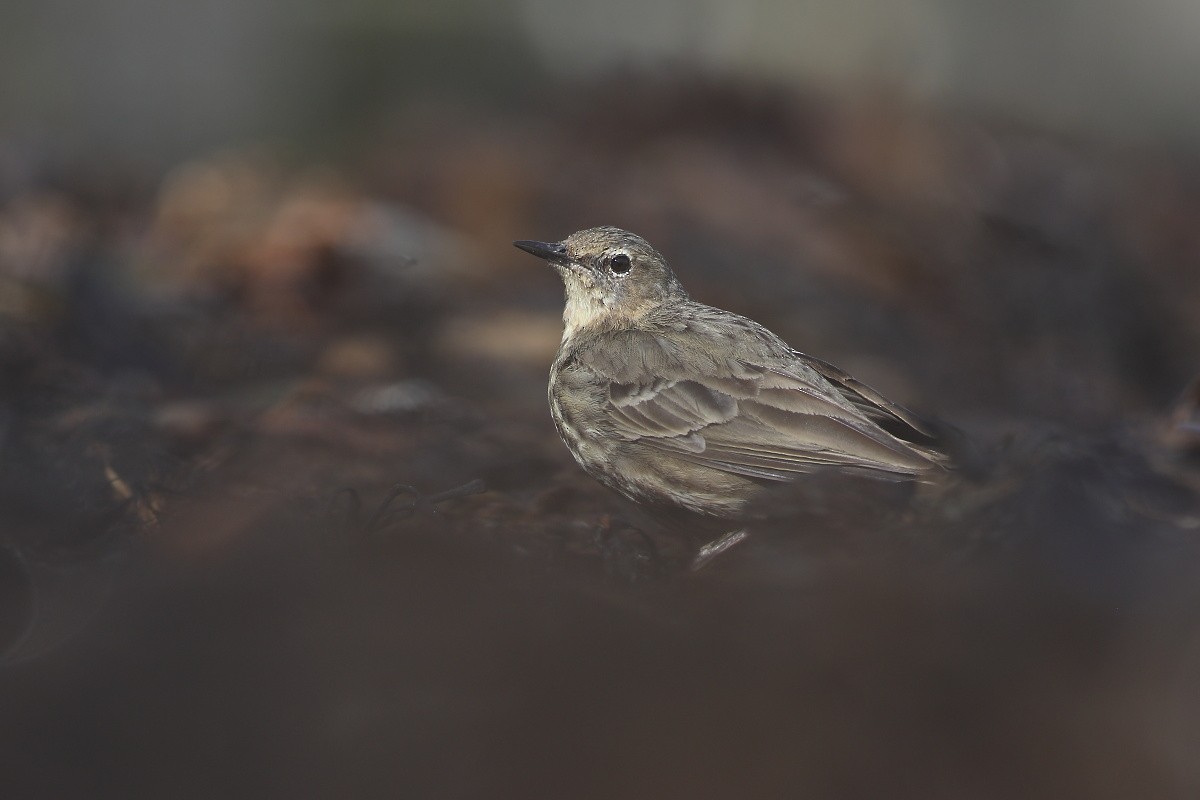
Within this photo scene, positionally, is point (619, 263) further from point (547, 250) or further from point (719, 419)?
point (719, 419)

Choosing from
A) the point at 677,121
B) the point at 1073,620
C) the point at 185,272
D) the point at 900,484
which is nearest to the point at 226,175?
the point at 185,272

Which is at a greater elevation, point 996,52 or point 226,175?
point 996,52

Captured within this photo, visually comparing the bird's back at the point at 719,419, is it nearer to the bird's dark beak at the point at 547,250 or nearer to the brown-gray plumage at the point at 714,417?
the brown-gray plumage at the point at 714,417

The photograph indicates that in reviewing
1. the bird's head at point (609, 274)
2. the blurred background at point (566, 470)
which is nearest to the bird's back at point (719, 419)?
the blurred background at point (566, 470)

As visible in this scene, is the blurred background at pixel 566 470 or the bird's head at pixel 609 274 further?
the bird's head at pixel 609 274

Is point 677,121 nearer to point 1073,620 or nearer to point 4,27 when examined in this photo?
point 1073,620

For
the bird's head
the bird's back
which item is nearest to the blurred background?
the bird's back

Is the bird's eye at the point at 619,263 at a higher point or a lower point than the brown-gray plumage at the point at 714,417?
higher

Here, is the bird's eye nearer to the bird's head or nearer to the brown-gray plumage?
the bird's head
